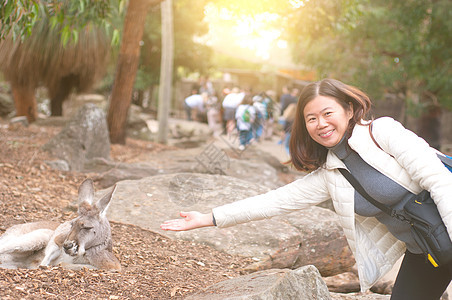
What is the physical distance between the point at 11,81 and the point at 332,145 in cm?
1137

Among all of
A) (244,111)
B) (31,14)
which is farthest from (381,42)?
(31,14)

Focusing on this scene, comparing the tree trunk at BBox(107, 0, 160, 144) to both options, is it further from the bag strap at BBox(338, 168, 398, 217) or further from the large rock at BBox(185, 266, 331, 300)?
the bag strap at BBox(338, 168, 398, 217)

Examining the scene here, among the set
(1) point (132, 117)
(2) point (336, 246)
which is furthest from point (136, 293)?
(1) point (132, 117)

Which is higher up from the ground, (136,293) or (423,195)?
(423,195)

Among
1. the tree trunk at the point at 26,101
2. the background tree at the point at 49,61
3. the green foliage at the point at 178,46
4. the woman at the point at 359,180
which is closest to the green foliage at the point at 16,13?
the woman at the point at 359,180

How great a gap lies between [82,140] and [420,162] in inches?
243

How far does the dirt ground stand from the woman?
528 millimetres

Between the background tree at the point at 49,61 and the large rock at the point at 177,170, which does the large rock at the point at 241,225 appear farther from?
the background tree at the point at 49,61

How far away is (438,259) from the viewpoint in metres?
2.54

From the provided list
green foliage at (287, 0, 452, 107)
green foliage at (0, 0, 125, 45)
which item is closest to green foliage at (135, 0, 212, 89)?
green foliage at (287, 0, 452, 107)

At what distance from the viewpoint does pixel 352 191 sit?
2.84m

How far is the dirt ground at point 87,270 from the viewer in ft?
9.46

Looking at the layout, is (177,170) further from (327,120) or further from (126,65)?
(327,120)

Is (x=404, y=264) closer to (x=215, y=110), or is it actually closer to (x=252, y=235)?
(x=252, y=235)
